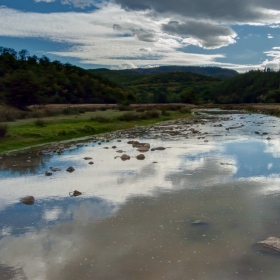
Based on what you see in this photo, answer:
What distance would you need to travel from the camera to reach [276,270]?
7008 mm

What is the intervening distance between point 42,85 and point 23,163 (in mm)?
41685

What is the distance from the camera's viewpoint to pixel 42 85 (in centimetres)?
5812

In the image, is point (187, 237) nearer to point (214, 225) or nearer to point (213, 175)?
point (214, 225)

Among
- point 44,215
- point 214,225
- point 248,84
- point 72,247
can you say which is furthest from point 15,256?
point 248,84

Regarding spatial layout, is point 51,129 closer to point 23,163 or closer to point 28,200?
point 23,163

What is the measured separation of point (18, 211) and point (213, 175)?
833 cm

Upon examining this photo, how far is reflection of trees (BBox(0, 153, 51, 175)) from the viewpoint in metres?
17.4

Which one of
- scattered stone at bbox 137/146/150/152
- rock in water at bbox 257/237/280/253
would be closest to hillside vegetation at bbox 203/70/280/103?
scattered stone at bbox 137/146/150/152

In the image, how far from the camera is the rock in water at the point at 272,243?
787 cm

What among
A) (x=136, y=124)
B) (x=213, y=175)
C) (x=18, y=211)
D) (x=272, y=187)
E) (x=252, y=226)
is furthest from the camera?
(x=136, y=124)

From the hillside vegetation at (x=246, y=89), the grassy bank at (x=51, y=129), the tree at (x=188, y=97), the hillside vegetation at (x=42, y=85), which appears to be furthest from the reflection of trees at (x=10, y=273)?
the hillside vegetation at (x=246, y=89)

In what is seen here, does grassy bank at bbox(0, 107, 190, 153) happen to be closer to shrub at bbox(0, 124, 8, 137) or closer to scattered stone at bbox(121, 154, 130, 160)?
shrub at bbox(0, 124, 8, 137)

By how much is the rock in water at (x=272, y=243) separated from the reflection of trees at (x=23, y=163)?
39.2 feet

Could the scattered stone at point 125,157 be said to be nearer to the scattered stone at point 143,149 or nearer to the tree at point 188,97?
the scattered stone at point 143,149
